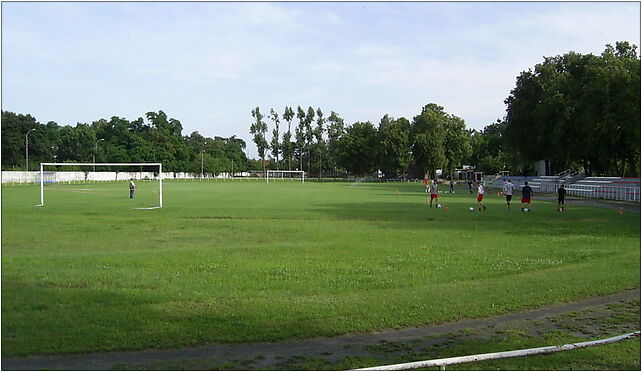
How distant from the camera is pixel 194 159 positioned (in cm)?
14325

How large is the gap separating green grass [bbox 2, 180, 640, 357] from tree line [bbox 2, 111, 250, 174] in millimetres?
85853

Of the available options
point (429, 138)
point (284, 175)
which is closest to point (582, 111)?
point (429, 138)

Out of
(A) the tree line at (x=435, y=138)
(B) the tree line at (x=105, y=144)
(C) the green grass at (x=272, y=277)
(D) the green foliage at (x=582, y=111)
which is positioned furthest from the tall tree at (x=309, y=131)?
(C) the green grass at (x=272, y=277)

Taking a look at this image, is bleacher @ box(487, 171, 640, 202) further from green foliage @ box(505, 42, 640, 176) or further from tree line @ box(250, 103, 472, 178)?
tree line @ box(250, 103, 472, 178)

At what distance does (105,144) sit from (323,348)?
13491cm

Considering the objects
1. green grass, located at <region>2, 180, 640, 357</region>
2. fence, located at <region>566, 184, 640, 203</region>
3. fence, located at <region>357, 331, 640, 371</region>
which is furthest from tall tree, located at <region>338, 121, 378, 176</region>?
fence, located at <region>357, 331, 640, 371</region>

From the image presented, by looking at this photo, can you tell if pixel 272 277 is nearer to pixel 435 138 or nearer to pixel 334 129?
pixel 435 138

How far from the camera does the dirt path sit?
248 inches

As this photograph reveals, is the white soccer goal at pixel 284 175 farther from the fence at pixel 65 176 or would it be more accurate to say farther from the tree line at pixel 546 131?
the fence at pixel 65 176

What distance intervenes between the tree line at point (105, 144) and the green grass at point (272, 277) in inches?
3380

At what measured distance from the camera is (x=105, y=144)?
13162 cm

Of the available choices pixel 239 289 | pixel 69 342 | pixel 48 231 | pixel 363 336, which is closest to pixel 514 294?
pixel 363 336

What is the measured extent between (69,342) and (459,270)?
26.4 ft

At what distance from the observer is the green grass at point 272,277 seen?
→ 7.71 m
